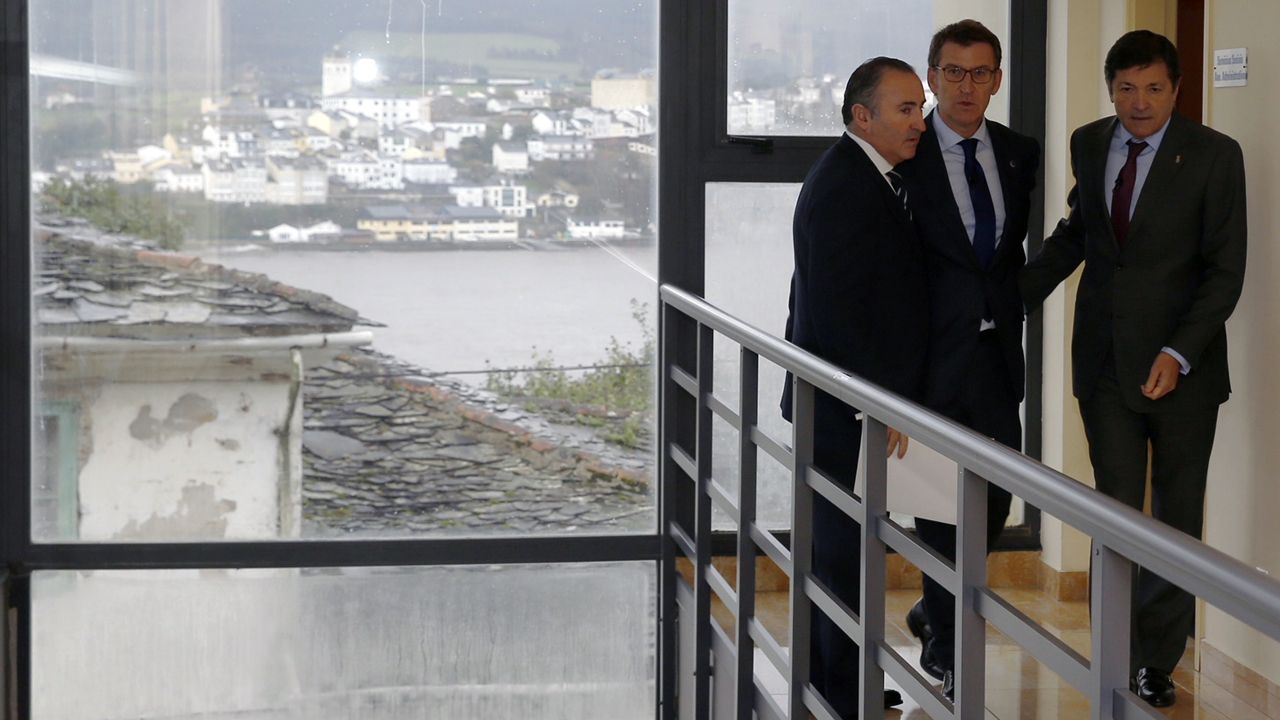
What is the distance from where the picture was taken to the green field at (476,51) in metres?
4.60

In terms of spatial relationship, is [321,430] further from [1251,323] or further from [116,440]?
[1251,323]

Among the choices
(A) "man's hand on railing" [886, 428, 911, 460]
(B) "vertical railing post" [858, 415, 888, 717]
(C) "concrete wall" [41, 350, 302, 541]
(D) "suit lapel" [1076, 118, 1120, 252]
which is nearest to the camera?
(B) "vertical railing post" [858, 415, 888, 717]

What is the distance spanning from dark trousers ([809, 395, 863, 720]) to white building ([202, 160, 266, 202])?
211 centimetres

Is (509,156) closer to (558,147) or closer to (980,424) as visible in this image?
(558,147)

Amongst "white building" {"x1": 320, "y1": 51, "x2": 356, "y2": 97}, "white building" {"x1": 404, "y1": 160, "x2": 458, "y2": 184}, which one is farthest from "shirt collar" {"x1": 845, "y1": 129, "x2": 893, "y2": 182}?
"white building" {"x1": 320, "y1": 51, "x2": 356, "y2": 97}

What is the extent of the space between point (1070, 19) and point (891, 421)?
8.73 ft

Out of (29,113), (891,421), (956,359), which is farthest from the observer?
(29,113)

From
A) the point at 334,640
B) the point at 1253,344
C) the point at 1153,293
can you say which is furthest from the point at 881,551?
the point at 334,640

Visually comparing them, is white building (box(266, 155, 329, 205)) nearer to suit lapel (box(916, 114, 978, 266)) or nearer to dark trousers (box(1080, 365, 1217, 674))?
suit lapel (box(916, 114, 978, 266))

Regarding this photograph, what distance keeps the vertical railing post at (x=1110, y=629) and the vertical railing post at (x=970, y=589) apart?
15.3 inches

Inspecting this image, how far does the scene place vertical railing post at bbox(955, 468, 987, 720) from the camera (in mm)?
1970

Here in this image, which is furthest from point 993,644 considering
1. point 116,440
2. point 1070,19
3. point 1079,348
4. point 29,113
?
point 29,113

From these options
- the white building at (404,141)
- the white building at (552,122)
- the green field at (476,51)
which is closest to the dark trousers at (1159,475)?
the white building at (552,122)

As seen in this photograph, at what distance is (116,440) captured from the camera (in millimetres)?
4660
